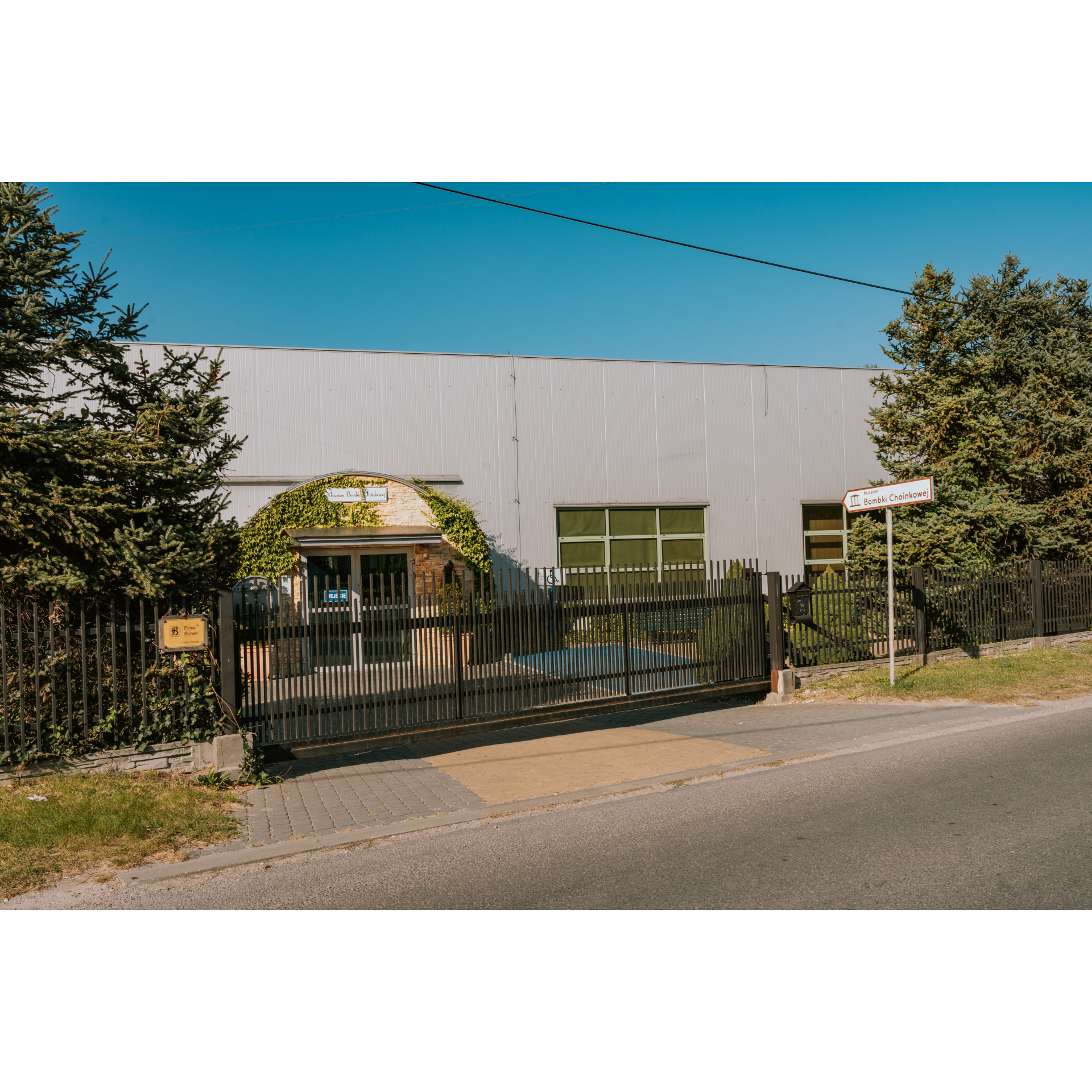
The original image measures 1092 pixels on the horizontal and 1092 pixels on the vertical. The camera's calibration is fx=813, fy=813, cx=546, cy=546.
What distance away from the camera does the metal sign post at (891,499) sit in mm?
10644

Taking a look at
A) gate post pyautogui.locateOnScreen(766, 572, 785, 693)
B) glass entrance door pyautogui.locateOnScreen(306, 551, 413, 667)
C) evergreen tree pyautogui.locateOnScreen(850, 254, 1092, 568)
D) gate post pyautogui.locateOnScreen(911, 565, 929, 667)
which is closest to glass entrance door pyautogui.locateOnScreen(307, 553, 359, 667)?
glass entrance door pyautogui.locateOnScreen(306, 551, 413, 667)

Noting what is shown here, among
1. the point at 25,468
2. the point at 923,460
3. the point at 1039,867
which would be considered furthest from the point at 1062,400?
the point at 25,468

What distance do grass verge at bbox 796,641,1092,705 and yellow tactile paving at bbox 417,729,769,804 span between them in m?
3.19

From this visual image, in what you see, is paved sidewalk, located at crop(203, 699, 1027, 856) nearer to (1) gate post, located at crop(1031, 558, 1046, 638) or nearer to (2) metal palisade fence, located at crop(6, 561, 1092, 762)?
(2) metal palisade fence, located at crop(6, 561, 1092, 762)

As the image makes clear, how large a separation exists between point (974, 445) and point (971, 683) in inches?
271

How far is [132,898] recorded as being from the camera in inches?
191

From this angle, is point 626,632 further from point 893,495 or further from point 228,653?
point 228,653

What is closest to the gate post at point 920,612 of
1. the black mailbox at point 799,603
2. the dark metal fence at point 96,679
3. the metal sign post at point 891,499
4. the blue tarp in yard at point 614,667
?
the metal sign post at point 891,499

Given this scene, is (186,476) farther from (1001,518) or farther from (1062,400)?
(1062,400)

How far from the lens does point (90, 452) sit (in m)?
6.75

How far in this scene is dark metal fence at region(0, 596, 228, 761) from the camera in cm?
658

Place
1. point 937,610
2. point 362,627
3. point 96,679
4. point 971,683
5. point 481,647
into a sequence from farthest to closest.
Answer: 1. point 937,610
2. point 971,683
3. point 481,647
4. point 362,627
5. point 96,679

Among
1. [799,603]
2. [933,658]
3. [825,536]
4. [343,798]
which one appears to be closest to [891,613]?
[799,603]

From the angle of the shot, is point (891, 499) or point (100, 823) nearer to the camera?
point (100, 823)
